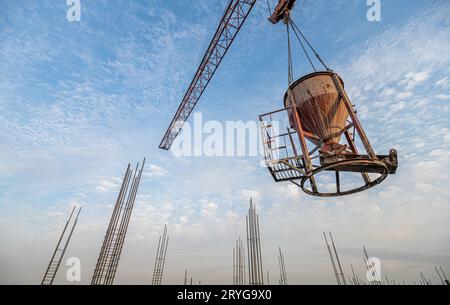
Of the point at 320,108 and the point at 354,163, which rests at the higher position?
the point at 320,108

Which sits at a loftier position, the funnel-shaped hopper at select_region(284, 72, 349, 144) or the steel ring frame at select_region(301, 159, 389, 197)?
the funnel-shaped hopper at select_region(284, 72, 349, 144)

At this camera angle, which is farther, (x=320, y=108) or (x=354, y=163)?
(x=320, y=108)

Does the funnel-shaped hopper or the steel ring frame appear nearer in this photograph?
the steel ring frame

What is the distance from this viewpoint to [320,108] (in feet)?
25.0

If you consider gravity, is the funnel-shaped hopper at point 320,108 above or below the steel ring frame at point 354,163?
above

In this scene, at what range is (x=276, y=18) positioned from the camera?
45.5 feet

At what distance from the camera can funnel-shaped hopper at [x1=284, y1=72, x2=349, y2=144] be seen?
7449 millimetres

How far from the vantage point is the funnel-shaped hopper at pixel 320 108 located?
293 inches

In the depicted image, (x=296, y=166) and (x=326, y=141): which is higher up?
(x=326, y=141)

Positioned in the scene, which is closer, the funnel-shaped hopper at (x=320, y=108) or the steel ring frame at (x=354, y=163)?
the steel ring frame at (x=354, y=163)

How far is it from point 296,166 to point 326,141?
1.33 meters
